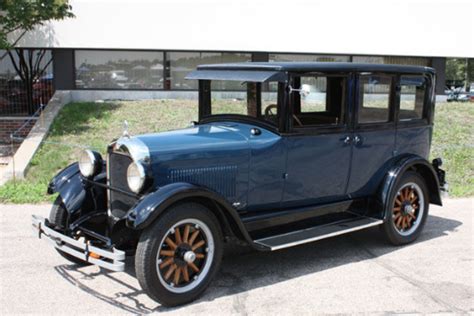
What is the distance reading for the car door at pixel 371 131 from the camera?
5160mm

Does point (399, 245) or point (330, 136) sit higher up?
point (330, 136)

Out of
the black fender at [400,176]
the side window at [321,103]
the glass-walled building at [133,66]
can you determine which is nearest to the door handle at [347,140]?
the side window at [321,103]

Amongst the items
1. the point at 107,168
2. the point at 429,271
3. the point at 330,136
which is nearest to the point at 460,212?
the point at 429,271

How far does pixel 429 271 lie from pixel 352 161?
4.13 feet

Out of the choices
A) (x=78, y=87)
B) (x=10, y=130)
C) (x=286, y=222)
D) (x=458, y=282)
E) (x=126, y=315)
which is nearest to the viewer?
(x=126, y=315)

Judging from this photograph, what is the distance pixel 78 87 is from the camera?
14531 millimetres

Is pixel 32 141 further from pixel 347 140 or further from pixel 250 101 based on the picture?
pixel 347 140

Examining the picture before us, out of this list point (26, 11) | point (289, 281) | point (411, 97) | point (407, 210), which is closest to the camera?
A: point (289, 281)

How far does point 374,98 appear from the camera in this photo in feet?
17.5

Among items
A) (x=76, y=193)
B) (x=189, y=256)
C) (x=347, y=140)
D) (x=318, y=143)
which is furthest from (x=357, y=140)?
(x=76, y=193)

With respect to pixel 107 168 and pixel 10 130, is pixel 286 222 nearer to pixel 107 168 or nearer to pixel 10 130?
pixel 107 168

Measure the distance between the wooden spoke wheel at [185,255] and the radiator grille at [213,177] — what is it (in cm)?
38

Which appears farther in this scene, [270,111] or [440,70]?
[440,70]

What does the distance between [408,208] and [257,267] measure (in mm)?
1835
